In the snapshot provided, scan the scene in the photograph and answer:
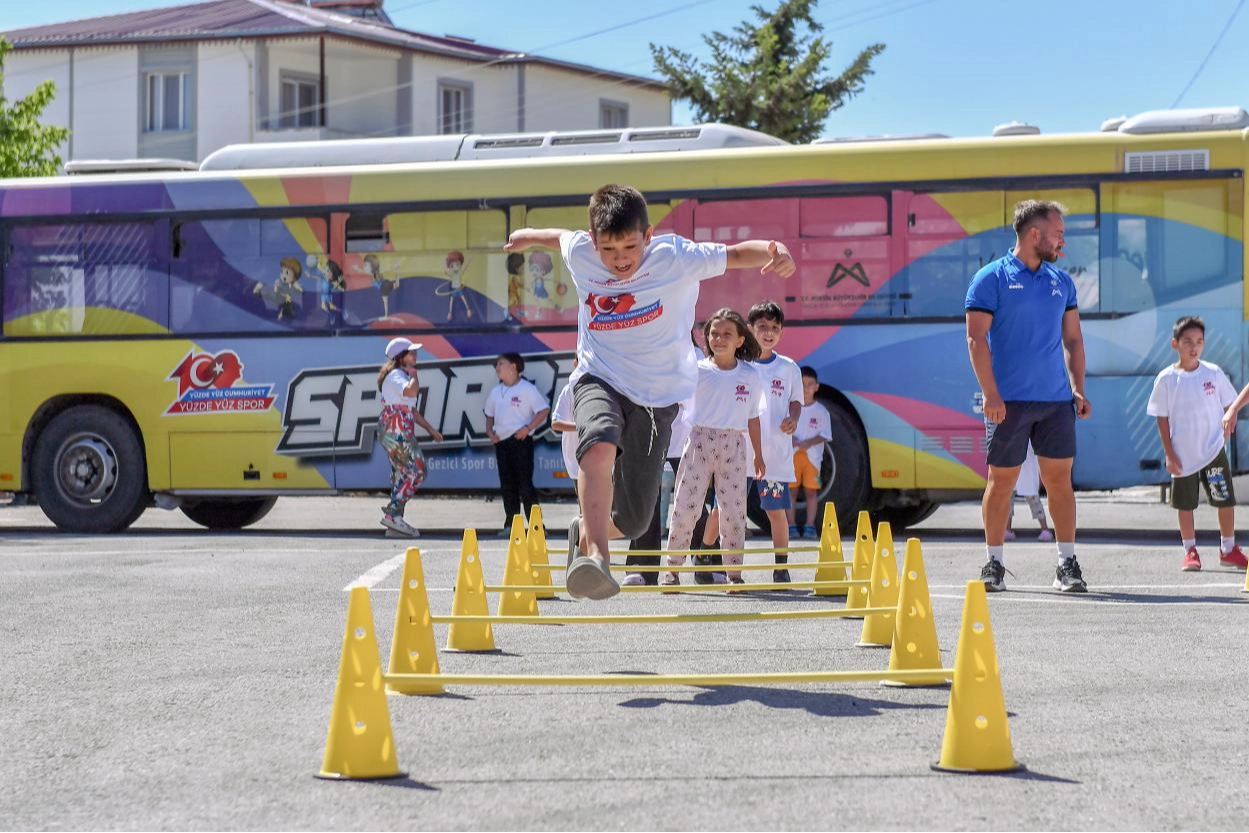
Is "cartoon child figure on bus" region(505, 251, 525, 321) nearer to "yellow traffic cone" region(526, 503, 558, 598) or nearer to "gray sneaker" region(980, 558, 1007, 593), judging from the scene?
"yellow traffic cone" region(526, 503, 558, 598)

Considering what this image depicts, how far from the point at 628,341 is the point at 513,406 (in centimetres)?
814

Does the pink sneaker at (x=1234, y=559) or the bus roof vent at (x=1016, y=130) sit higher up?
the bus roof vent at (x=1016, y=130)

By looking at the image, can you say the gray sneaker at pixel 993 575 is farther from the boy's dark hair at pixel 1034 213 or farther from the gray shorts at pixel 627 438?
the gray shorts at pixel 627 438

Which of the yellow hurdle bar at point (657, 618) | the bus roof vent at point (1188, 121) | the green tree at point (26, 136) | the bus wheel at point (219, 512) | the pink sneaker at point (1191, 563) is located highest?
the green tree at point (26, 136)

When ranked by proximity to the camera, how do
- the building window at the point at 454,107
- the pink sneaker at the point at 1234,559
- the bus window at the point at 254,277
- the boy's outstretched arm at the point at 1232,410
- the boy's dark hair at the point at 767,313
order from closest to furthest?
the boy's dark hair at the point at 767,313
the boy's outstretched arm at the point at 1232,410
the pink sneaker at the point at 1234,559
the bus window at the point at 254,277
the building window at the point at 454,107

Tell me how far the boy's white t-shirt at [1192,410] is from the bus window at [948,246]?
118 inches

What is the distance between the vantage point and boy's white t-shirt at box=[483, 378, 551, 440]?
50.0 ft

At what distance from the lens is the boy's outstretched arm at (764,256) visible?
22.3 feet

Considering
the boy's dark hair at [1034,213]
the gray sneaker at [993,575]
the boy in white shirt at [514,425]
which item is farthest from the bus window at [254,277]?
the boy's dark hair at [1034,213]

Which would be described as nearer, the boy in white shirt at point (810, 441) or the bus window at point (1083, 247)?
the boy in white shirt at point (810, 441)

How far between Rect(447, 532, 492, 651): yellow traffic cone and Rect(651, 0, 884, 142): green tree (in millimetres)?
29987

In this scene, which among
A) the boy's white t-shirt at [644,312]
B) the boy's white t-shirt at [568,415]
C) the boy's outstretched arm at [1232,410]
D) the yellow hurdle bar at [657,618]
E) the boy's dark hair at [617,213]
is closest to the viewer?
the yellow hurdle bar at [657,618]

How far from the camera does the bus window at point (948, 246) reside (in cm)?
1491

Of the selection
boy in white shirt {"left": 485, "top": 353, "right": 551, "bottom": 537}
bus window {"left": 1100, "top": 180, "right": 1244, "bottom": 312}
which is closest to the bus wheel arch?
boy in white shirt {"left": 485, "top": 353, "right": 551, "bottom": 537}
